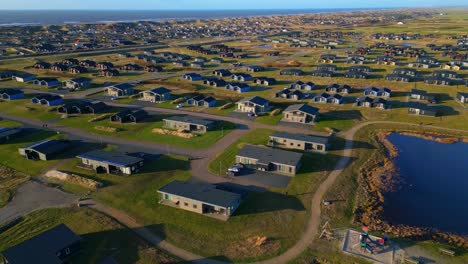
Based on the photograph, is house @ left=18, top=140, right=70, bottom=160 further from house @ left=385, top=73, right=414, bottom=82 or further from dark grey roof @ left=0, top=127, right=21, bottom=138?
house @ left=385, top=73, right=414, bottom=82

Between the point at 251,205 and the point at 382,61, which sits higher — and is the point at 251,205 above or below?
below

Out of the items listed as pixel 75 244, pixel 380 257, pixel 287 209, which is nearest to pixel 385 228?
pixel 380 257

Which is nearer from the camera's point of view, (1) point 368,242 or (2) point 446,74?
(1) point 368,242

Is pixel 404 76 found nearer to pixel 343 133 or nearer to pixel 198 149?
pixel 343 133

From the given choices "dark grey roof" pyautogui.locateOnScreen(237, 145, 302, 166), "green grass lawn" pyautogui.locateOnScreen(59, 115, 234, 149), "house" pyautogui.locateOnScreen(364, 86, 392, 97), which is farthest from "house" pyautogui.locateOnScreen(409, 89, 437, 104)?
"dark grey roof" pyautogui.locateOnScreen(237, 145, 302, 166)

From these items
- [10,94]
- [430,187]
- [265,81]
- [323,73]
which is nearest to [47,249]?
[430,187]

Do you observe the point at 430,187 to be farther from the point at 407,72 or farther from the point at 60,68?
the point at 60,68

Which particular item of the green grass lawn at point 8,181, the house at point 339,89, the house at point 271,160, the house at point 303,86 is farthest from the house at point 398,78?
the green grass lawn at point 8,181
